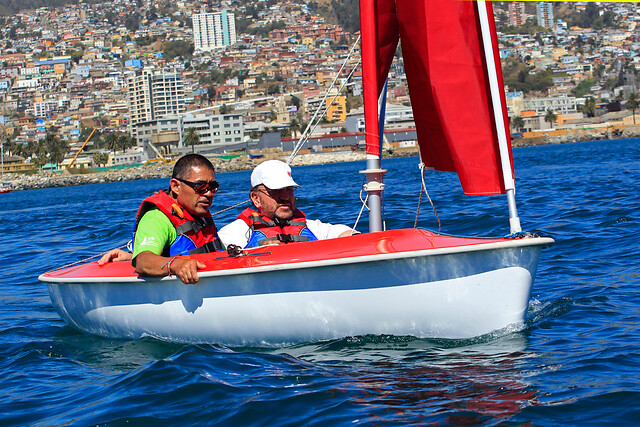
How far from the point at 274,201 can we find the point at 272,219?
0.18 metres

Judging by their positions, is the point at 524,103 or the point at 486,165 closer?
the point at 486,165

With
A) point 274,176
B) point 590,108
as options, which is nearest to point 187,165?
point 274,176

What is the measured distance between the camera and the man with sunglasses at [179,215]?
17.5 feet

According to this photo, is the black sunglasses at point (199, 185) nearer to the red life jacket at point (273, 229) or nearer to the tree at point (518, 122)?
the red life jacket at point (273, 229)

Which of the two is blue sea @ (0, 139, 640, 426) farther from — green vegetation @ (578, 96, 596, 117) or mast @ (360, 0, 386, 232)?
green vegetation @ (578, 96, 596, 117)

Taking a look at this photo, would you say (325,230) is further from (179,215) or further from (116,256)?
(116,256)

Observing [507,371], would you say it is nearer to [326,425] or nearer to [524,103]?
[326,425]

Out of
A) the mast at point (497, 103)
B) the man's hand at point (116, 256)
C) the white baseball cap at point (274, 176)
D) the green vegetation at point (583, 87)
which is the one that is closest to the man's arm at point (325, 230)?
the white baseball cap at point (274, 176)

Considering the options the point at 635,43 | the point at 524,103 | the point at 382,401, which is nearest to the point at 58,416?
the point at 382,401

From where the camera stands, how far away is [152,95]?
165625 millimetres

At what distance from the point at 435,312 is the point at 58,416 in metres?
2.33

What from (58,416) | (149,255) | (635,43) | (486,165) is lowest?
(58,416)

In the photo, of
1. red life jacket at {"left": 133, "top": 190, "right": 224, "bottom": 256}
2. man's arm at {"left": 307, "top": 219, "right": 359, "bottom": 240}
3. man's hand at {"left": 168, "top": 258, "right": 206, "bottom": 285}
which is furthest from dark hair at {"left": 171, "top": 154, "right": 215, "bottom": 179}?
man's arm at {"left": 307, "top": 219, "right": 359, "bottom": 240}

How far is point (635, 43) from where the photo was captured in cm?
19700
